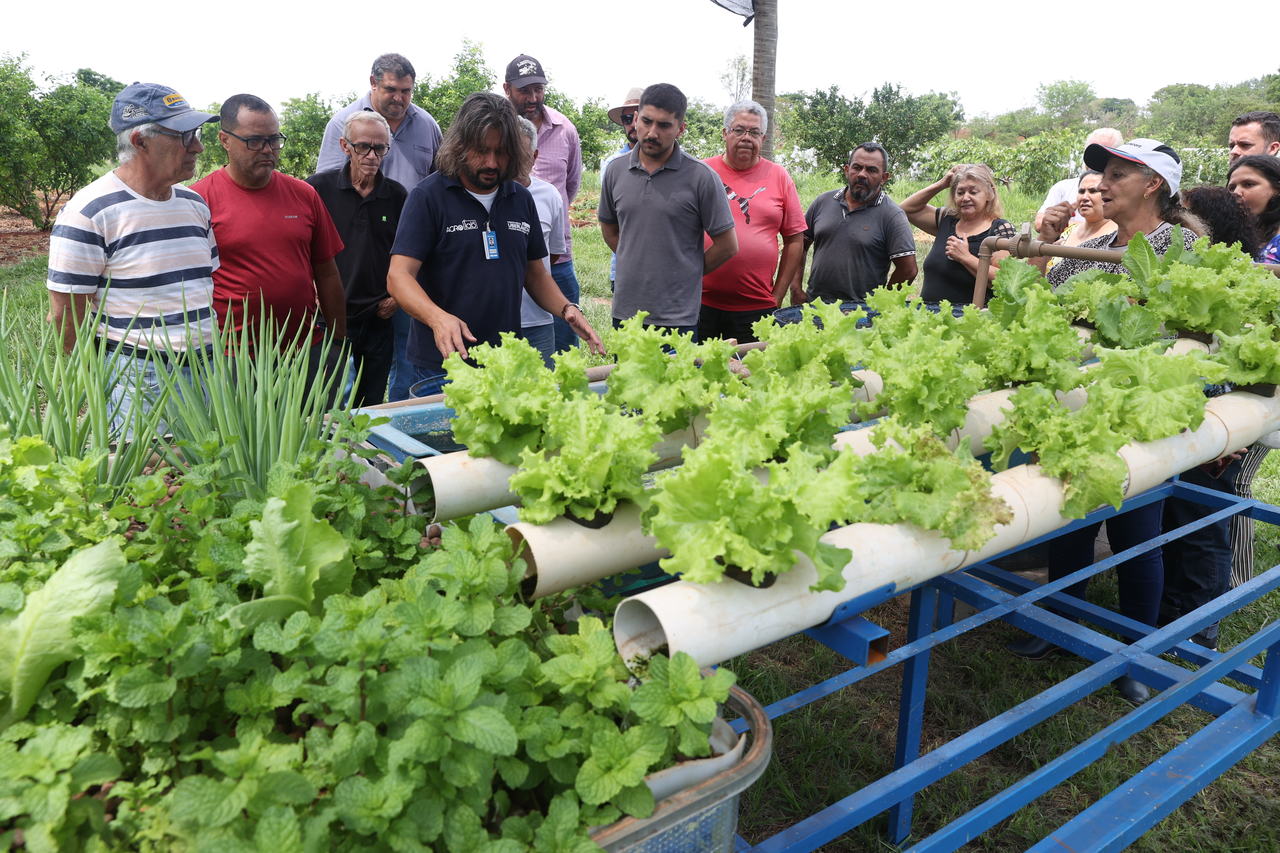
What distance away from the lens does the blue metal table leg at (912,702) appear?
233 cm

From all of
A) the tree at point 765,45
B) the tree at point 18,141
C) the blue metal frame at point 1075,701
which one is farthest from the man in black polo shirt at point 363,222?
the tree at point 18,141

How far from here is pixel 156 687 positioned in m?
1.10

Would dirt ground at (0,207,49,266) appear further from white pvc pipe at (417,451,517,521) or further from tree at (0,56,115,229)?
white pvc pipe at (417,451,517,521)

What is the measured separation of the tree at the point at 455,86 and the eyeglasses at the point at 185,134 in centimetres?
1736

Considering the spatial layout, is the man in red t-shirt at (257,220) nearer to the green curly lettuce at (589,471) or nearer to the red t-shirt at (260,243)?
the red t-shirt at (260,243)

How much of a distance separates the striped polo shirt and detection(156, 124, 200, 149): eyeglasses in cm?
20

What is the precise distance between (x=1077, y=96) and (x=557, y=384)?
10045 cm

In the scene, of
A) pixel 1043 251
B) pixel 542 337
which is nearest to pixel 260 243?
pixel 542 337

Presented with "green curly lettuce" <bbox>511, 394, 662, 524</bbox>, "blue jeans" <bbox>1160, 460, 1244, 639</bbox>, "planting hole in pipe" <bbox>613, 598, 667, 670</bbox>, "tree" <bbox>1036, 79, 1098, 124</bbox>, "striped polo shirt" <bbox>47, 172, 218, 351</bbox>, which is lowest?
"blue jeans" <bbox>1160, 460, 1244, 639</bbox>

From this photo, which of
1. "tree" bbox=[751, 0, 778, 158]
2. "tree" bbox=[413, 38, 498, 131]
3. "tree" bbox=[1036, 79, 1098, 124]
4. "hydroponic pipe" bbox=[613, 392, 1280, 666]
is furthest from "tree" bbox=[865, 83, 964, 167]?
"tree" bbox=[1036, 79, 1098, 124]

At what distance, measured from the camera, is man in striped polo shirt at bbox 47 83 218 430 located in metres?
2.85

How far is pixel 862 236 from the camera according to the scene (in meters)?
4.92

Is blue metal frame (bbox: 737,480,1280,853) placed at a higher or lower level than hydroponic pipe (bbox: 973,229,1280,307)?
lower

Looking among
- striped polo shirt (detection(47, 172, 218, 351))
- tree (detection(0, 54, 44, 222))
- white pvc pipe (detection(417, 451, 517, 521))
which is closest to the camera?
white pvc pipe (detection(417, 451, 517, 521))
